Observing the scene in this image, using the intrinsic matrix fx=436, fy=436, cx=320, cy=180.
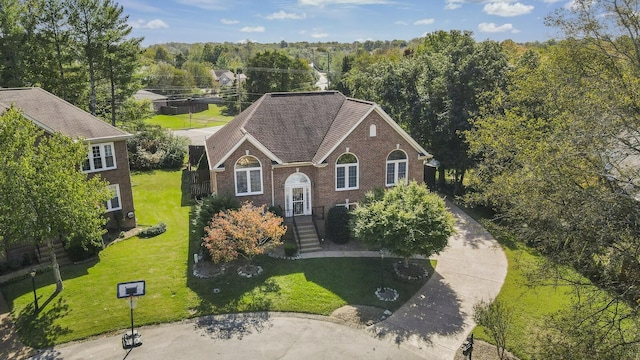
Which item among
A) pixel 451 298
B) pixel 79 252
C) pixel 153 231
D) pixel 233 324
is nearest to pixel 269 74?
pixel 153 231

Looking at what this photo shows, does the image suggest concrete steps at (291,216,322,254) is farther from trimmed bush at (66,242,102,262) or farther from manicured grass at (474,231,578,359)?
trimmed bush at (66,242,102,262)

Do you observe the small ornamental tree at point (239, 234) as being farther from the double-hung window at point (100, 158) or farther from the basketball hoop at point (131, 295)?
the double-hung window at point (100, 158)

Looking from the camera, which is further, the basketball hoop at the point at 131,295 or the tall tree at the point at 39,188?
the tall tree at the point at 39,188

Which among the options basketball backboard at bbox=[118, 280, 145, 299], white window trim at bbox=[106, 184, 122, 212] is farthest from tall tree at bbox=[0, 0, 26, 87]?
basketball backboard at bbox=[118, 280, 145, 299]

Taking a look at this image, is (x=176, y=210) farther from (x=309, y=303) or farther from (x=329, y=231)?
(x=309, y=303)

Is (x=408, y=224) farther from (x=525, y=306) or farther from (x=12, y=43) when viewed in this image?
(x=12, y=43)

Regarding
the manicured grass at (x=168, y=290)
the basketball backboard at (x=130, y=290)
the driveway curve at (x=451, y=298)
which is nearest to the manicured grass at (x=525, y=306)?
the driveway curve at (x=451, y=298)

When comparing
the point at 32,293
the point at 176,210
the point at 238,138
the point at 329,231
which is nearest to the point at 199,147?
the point at 176,210
